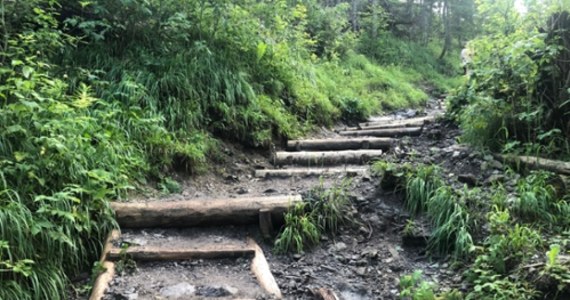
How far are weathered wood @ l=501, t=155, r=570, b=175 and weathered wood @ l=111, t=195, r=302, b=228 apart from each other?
2.51m

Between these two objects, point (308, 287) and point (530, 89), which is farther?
point (530, 89)

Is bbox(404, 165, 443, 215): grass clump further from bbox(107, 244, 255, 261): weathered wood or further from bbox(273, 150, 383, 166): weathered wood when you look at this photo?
bbox(273, 150, 383, 166): weathered wood

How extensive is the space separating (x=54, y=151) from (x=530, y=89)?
5408mm

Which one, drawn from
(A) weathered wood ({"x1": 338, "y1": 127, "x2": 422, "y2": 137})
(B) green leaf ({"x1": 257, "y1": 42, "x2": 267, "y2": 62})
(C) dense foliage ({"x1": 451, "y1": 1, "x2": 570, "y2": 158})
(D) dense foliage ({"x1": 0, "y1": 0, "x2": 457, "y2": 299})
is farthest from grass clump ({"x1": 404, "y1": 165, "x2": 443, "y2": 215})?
(B) green leaf ({"x1": 257, "y1": 42, "x2": 267, "y2": 62})

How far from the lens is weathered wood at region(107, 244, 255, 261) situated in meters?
3.84

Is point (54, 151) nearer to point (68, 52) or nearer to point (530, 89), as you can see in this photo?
point (68, 52)

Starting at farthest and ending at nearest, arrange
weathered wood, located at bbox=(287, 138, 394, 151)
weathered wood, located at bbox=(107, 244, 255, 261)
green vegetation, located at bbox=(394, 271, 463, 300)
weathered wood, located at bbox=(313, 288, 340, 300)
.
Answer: weathered wood, located at bbox=(287, 138, 394, 151)
weathered wood, located at bbox=(107, 244, 255, 261)
weathered wood, located at bbox=(313, 288, 340, 300)
green vegetation, located at bbox=(394, 271, 463, 300)

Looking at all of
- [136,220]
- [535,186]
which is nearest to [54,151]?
[136,220]

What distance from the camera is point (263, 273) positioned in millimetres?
3734

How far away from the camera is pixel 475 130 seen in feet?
18.2

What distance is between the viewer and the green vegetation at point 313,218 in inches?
167

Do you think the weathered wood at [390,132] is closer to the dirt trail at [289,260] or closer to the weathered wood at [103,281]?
the dirt trail at [289,260]

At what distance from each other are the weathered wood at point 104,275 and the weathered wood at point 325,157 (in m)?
3.22

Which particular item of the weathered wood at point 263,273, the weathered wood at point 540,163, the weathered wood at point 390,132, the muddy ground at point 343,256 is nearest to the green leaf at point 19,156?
the muddy ground at point 343,256
